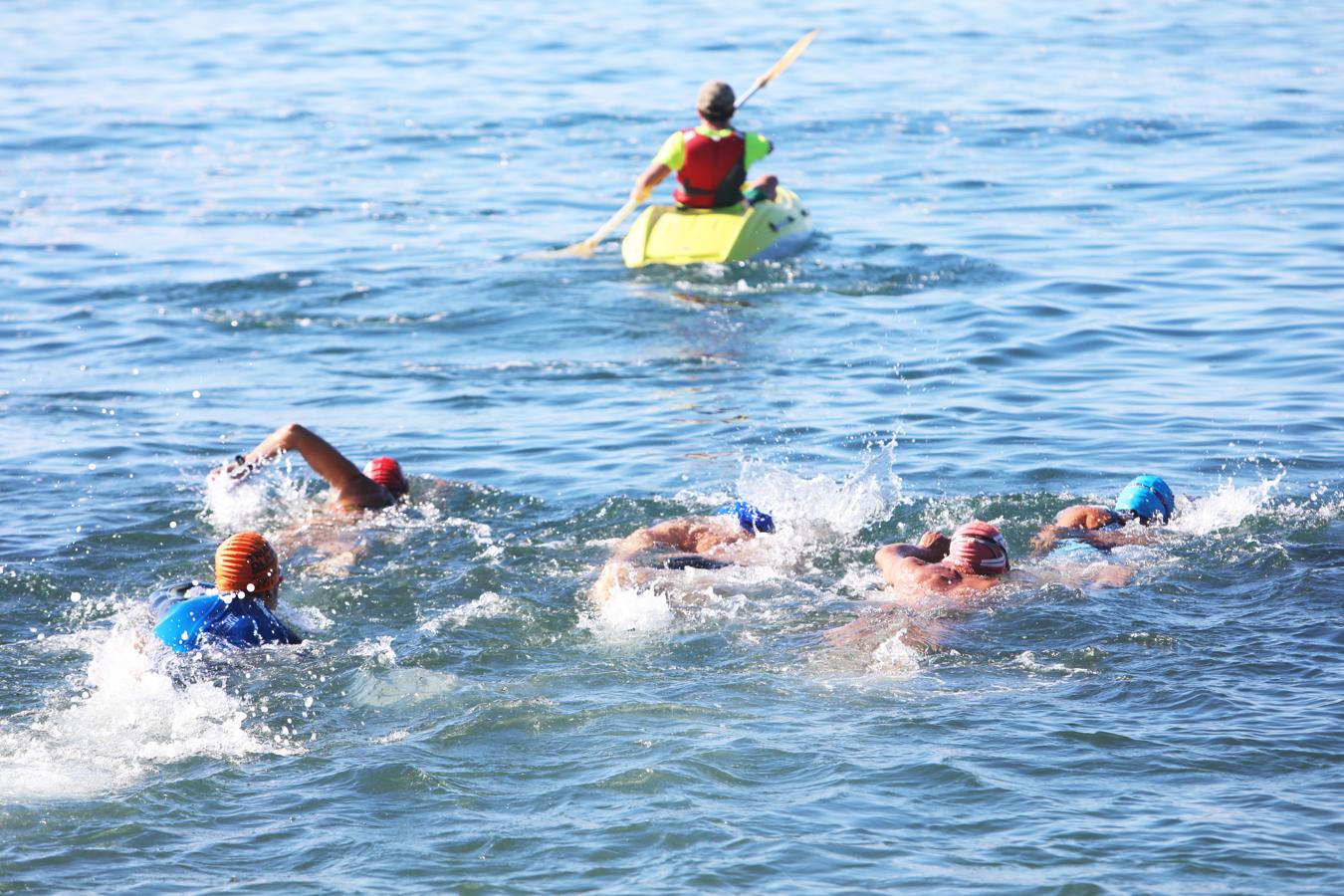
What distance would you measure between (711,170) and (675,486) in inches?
248

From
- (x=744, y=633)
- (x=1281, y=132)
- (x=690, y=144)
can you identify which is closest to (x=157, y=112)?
(x=690, y=144)

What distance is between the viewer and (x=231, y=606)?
7.64 metres

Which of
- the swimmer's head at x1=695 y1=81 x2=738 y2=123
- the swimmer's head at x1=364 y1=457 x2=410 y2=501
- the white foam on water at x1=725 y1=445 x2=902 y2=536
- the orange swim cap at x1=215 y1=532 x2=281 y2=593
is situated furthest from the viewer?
the swimmer's head at x1=695 y1=81 x2=738 y2=123

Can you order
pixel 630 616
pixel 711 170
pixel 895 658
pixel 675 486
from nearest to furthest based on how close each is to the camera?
pixel 895 658, pixel 630 616, pixel 675 486, pixel 711 170

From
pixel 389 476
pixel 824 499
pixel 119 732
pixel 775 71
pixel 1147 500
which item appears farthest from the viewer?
pixel 775 71

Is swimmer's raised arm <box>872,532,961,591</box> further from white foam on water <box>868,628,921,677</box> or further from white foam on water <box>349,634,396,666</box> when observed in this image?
white foam on water <box>349,634,396,666</box>

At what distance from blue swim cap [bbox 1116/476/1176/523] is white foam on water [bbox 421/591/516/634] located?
3588 mm

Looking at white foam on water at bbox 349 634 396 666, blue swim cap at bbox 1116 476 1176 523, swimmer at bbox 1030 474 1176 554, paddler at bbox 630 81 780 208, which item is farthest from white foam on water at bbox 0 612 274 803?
paddler at bbox 630 81 780 208

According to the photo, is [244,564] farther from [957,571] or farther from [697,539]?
[957,571]

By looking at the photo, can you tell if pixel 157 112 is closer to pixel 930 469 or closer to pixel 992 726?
pixel 930 469

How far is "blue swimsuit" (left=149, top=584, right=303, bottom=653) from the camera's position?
24.7 ft

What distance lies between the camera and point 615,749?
7.02m

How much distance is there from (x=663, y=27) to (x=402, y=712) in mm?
26802

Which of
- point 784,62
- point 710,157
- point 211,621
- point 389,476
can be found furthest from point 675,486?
point 784,62
